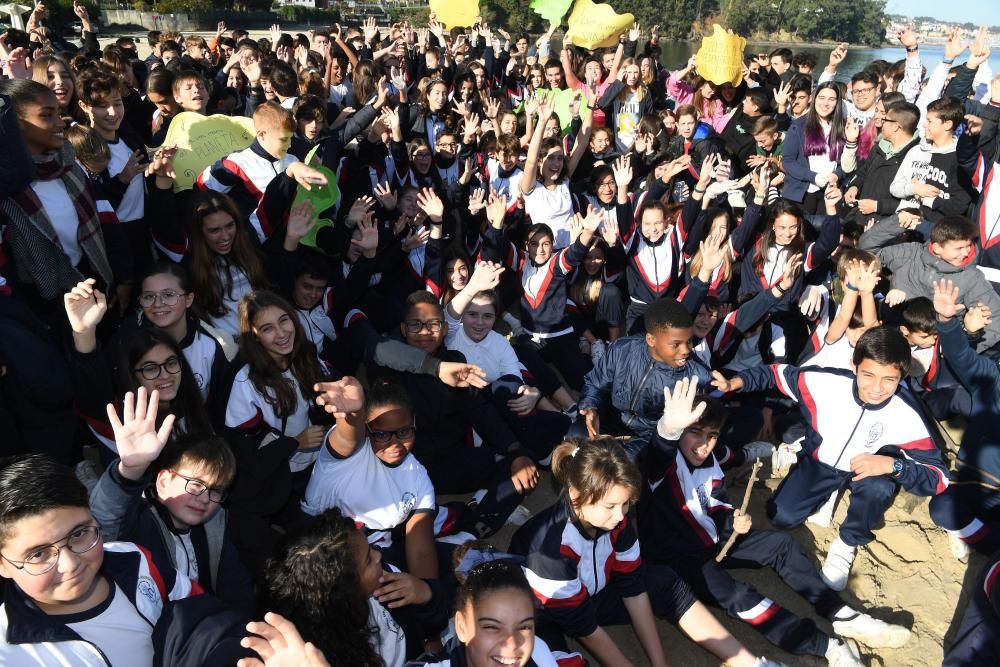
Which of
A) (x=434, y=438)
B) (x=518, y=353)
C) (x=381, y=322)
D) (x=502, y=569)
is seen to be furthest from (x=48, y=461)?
(x=518, y=353)

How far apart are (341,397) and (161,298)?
105cm

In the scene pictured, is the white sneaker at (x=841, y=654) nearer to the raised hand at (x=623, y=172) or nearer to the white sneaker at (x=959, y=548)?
the white sneaker at (x=959, y=548)

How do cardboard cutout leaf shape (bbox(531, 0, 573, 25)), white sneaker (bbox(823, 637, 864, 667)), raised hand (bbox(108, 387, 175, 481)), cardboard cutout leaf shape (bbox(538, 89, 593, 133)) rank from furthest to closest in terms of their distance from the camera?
cardboard cutout leaf shape (bbox(531, 0, 573, 25))
cardboard cutout leaf shape (bbox(538, 89, 593, 133))
white sneaker (bbox(823, 637, 864, 667))
raised hand (bbox(108, 387, 175, 481))

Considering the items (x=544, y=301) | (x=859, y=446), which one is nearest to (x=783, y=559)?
(x=859, y=446)

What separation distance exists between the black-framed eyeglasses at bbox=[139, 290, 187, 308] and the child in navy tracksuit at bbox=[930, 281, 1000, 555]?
12.3ft

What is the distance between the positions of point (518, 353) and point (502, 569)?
2.68 metres

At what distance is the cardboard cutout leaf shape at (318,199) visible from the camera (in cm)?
411

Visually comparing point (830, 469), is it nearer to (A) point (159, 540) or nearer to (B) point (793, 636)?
(B) point (793, 636)

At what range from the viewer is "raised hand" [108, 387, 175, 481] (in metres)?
2.05

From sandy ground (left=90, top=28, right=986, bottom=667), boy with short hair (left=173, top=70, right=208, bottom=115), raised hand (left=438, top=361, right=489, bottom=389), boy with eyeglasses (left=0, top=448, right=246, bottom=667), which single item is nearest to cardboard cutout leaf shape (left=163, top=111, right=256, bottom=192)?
boy with short hair (left=173, top=70, right=208, bottom=115)

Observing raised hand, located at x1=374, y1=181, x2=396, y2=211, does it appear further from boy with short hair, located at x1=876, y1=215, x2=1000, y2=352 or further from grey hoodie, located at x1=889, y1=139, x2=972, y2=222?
grey hoodie, located at x1=889, y1=139, x2=972, y2=222

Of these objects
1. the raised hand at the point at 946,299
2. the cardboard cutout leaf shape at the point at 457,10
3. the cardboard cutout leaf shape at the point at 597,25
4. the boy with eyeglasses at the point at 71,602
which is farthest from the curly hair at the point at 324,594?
the cardboard cutout leaf shape at the point at 457,10

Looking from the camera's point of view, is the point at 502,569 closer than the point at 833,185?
Yes

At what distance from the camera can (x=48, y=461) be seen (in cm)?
177
